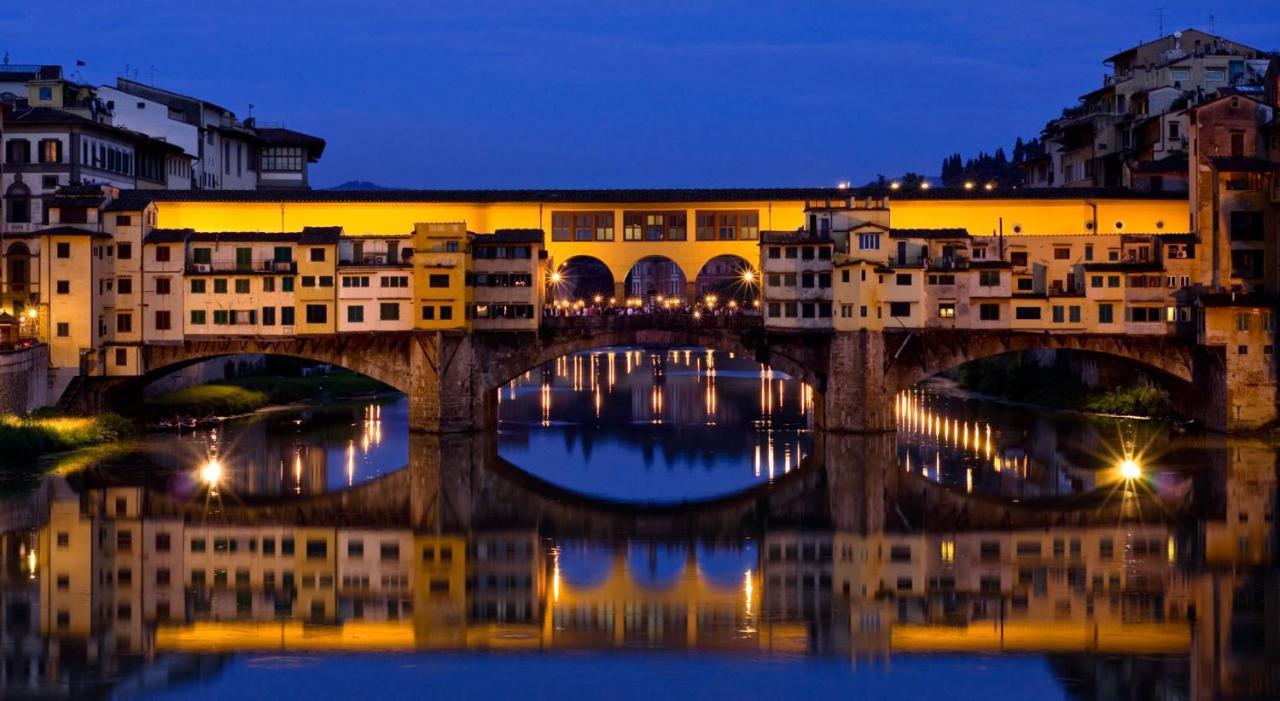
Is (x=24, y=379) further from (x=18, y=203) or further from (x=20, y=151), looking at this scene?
(x=20, y=151)

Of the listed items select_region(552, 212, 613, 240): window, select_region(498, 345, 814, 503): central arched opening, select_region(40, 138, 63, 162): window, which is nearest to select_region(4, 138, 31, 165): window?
select_region(40, 138, 63, 162): window

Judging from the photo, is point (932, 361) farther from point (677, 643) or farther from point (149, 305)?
point (677, 643)

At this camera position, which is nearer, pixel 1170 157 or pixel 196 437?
pixel 196 437

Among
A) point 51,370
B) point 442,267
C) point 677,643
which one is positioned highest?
point 442,267

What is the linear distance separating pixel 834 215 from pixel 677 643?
3067cm

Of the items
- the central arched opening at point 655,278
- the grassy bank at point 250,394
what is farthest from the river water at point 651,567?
the central arched opening at point 655,278

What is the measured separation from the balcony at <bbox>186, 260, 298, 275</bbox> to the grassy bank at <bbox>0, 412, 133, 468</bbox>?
18.8 ft

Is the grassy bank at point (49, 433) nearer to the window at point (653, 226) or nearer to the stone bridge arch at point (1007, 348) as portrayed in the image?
the window at point (653, 226)

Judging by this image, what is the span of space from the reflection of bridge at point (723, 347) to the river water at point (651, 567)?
1836mm

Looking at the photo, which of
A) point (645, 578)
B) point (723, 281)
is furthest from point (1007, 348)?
point (723, 281)

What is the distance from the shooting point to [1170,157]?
206 feet

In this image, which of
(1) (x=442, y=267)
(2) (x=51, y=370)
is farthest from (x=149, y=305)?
(1) (x=442, y=267)

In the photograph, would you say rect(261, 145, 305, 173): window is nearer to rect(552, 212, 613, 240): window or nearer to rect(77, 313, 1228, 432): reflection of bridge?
rect(552, 212, 613, 240): window

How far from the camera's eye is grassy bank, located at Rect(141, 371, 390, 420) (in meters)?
62.3
